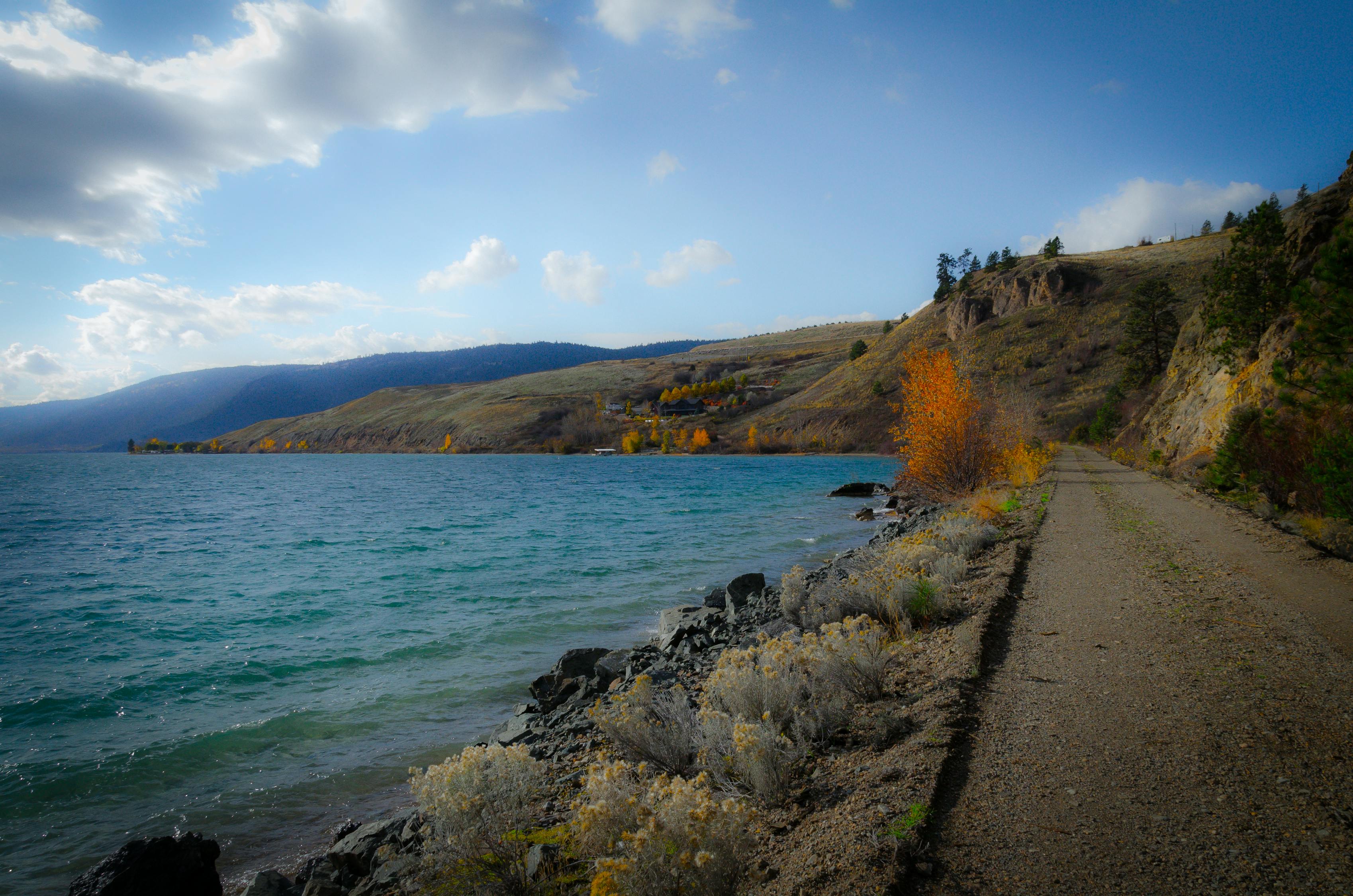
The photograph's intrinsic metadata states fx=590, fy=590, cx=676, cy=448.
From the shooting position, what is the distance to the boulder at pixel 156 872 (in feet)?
15.8

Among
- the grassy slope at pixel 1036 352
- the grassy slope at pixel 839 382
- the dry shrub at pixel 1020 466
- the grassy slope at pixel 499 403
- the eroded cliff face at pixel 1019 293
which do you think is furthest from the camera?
the grassy slope at pixel 499 403

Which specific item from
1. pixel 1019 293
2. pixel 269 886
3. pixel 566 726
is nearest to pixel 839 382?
pixel 1019 293

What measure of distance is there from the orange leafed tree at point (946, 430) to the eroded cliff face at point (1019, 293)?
8331cm

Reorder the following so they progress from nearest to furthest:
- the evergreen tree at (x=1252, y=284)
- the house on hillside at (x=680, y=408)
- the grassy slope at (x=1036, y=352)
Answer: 1. the evergreen tree at (x=1252, y=284)
2. the grassy slope at (x=1036, y=352)
3. the house on hillside at (x=680, y=408)

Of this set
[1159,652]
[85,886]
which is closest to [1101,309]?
[1159,652]

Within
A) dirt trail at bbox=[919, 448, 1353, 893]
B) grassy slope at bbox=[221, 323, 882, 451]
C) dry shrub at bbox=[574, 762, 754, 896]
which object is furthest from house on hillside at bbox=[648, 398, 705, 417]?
dry shrub at bbox=[574, 762, 754, 896]

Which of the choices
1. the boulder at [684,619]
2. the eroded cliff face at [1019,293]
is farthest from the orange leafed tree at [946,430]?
the eroded cliff face at [1019,293]

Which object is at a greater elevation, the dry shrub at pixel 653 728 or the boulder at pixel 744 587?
the dry shrub at pixel 653 728

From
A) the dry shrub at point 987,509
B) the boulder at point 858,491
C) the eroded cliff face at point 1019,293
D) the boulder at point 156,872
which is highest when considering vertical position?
the eroded cliff face at point 1019,293

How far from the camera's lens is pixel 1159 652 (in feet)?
19.2

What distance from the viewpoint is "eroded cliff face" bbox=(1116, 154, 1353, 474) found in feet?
56.2

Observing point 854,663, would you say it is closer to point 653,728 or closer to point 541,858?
point 653,728

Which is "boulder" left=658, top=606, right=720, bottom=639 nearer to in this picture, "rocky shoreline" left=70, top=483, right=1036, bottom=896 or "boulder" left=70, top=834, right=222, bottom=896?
"rocky shoreline" left=70, top=483, right=1036, bottom=896

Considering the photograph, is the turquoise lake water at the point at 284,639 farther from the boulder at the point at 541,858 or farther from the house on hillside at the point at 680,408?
the house on hillside at the point at 680,408
